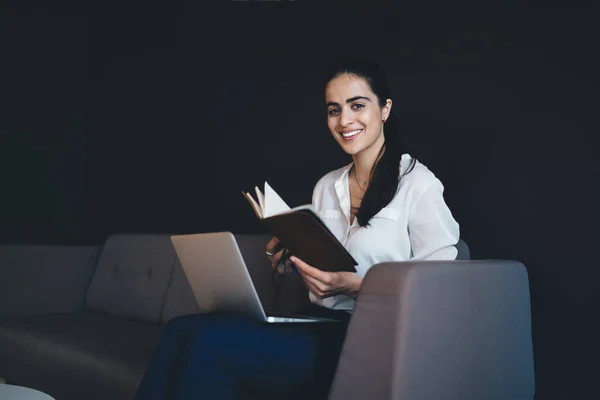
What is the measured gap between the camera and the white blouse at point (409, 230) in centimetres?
188

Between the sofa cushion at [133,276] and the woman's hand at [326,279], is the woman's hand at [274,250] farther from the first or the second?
the sofa cushion at [133,276]

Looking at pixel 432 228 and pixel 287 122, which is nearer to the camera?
pixel 432 228

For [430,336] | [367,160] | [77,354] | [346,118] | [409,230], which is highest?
[346,118]

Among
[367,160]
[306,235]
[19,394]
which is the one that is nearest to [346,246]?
[367,160]

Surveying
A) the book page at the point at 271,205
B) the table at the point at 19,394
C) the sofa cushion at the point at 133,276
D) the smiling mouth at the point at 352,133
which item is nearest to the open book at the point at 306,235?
the book page at the point at 271,205

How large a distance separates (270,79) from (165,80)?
101 cm

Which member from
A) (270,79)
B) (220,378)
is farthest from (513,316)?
(270,79)

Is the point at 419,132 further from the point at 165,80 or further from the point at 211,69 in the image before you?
the point at 165,80

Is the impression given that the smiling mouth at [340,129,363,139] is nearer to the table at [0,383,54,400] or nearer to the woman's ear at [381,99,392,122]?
the woman's ear at [381,99,392,122]

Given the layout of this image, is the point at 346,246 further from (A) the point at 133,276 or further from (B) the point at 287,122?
(A) the point at 133,276

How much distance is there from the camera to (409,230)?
6.43 feet

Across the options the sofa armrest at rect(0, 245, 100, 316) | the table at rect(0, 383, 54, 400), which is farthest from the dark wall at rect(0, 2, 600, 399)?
the table at rect(0, 383, 54, 400)

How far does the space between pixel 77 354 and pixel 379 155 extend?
50.9 inches

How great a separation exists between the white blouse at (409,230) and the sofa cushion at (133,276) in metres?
1.13
